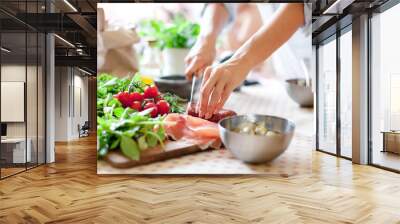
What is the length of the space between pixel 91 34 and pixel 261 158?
426cm

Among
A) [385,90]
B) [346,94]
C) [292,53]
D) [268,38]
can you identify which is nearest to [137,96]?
[268,38]

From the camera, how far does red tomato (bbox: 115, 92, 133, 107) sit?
4.48m

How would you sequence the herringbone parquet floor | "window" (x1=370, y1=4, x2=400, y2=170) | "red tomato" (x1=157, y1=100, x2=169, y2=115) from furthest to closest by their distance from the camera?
"window" (x1=370, y1=4, x2=400, y2=170) → "red tomato" (x1=157, y1=100, x2=169, y2=115) → the herringbone parquet floor

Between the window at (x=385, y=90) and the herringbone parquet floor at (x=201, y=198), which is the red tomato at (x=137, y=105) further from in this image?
the window at (x=385, y=90)

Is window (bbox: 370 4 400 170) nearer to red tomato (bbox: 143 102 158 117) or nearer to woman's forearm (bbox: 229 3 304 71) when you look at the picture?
woman's forearm (bbox: 229 3 304 71)

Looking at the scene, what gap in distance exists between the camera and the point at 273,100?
4.52 meters

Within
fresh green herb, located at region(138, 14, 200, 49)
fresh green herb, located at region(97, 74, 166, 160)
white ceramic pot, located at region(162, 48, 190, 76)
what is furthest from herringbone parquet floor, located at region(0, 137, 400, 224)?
fresh green herb, located at region(138, 14, 200, 49)

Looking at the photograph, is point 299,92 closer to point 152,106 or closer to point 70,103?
point 152,106

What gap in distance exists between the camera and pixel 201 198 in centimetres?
385

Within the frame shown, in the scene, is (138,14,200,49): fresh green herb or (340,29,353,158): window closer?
(138,14,200,49): fresh green herb

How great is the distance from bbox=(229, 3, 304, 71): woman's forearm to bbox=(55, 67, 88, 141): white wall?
5.07m

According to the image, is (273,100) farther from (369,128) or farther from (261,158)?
(369,128)

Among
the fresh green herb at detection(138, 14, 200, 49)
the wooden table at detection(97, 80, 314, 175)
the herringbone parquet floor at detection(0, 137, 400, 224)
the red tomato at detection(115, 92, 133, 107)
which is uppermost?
the fresh green herb at detection(138, 14, 200, 49)

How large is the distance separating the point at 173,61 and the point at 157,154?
3.42 ft
